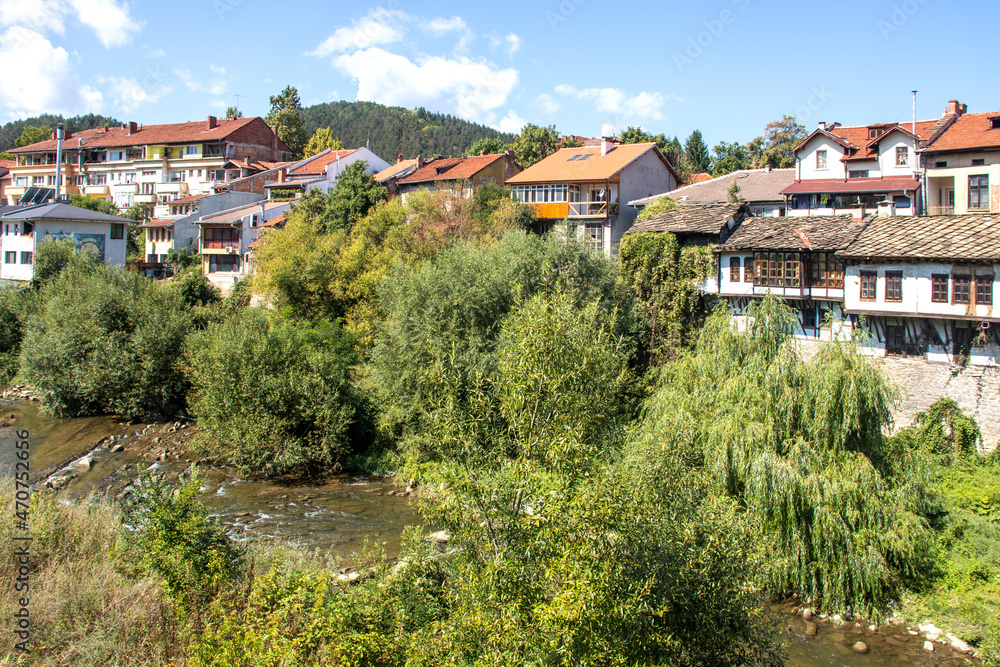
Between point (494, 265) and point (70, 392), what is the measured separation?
1991 centimetres

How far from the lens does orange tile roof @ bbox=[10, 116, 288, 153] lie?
63719 millimetres

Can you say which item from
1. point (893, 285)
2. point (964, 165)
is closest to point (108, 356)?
point (893, 285)

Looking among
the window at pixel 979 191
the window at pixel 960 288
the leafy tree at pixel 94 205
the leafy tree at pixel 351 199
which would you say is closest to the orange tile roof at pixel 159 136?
the leafy tree at pixel 94 205

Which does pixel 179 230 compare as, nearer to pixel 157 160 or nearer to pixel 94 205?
pixel 94 205

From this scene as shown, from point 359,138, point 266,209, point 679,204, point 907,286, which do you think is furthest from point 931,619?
point 359,138

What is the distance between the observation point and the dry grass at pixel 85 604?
10.2m

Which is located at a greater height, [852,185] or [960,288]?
[852,185]

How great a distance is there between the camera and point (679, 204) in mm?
34000

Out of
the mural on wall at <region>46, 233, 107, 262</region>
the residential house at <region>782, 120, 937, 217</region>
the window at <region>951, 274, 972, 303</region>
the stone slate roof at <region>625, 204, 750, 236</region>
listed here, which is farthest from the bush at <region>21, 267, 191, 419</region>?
the residential house at <region>782, 120, 937, 217</region>

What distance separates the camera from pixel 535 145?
56.2m

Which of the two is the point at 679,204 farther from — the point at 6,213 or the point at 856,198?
the point at 6,213

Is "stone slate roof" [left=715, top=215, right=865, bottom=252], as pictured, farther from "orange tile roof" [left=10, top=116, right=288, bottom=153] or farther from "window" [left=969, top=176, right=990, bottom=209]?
"orange tile roof" [left=10, top=116, right=288, bottom=153]

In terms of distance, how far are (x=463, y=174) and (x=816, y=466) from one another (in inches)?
1281

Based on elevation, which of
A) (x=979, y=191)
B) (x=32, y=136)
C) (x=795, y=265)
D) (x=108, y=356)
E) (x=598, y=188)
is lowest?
(x=108, y=356)
